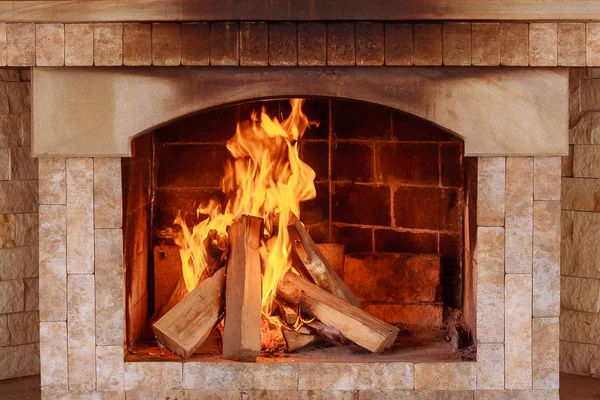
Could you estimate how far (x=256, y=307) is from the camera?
502 centimetres

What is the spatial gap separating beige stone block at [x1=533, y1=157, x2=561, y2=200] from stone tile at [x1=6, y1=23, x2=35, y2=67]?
7.94 ft

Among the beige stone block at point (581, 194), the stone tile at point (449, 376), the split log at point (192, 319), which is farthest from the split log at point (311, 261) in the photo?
the beige stone block at point (581, 194)

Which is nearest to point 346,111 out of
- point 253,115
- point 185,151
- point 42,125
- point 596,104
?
point 253,115

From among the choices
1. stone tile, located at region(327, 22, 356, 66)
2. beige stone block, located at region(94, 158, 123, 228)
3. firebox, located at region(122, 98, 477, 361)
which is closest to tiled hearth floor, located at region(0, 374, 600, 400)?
firebox, located at region(122, 98, 477, 361)

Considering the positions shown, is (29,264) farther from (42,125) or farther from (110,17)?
(110,17)

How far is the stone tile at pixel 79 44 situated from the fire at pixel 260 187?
1.19 m

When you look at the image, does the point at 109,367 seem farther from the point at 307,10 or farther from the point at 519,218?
the point at 519,218

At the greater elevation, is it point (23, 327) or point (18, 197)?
point (18, 197)

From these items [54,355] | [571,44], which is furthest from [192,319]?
[571,44]

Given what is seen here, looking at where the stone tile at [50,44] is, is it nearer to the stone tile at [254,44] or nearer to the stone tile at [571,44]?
the stone tile at [254,44]

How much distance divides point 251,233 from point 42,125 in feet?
3.90

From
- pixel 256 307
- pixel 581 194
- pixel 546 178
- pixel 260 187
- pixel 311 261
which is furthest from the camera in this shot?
pixel 581 194

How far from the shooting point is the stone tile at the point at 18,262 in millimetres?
5883

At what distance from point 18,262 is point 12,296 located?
20 centimetres
